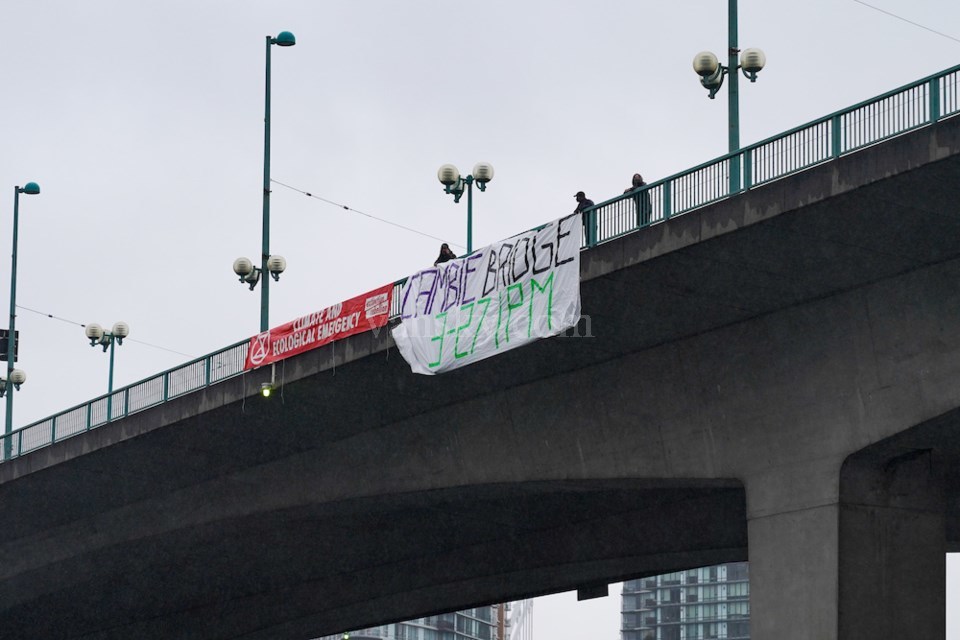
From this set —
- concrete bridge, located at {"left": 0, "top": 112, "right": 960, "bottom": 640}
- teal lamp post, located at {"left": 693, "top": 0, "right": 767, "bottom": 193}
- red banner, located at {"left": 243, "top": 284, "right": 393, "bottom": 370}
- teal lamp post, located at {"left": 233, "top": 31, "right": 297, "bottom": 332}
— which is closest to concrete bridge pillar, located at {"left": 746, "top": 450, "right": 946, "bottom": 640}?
concrete bridge, located at {"left": 0, "top": 112, "right": 960, "bottom": 640}

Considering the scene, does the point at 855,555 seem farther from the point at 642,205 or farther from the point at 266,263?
the point at 266,263

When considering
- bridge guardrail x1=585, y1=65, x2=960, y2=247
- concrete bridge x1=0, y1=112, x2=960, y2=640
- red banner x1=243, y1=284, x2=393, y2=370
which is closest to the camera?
bridge guardrail x1=585, y1=65, x2=960, y2=247

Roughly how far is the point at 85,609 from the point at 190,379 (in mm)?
23237

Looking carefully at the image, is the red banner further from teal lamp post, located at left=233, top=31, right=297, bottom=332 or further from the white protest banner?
teal lamp post, located at left=233, top=31, right=297, bottom=332

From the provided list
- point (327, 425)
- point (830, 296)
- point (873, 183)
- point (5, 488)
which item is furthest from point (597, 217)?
point (5, 488)

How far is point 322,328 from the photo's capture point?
122 feet

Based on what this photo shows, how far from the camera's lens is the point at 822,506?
29.0 m

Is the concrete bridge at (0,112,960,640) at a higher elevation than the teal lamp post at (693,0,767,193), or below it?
below

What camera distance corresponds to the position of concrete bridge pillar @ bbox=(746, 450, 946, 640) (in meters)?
28.6

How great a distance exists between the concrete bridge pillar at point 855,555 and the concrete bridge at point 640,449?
0.15 ft

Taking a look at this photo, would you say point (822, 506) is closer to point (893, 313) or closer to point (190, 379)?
point (893, 313)

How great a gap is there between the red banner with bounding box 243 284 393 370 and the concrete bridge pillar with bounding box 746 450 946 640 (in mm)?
10206

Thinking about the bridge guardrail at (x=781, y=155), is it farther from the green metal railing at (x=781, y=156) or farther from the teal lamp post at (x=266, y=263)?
the teal lamp post at (x=266, y=263)

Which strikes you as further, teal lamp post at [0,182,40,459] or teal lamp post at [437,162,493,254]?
teal lamp post at [0,182,40,459]
